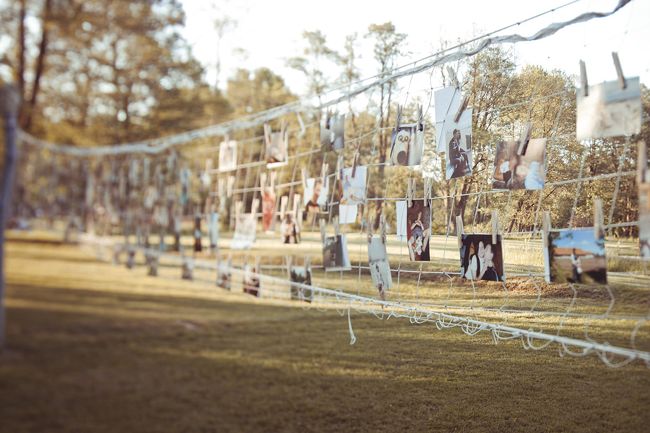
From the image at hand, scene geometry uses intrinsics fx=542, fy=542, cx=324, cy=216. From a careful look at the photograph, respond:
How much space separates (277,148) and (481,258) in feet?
2.65

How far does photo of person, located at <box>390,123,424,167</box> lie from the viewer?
1.44 m

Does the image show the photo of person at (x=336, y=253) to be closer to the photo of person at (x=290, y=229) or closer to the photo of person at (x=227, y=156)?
the photo of person at (x=290, y=229)

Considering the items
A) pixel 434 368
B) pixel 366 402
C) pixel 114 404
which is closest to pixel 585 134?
pixel 434 368

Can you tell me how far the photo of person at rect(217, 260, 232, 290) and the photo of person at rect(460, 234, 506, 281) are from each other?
3.53 ft

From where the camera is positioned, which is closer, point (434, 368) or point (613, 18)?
point (613, 18)

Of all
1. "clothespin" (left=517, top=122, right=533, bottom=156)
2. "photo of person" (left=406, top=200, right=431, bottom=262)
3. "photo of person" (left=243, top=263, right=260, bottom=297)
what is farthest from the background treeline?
"photo of person" (left=243, top=263, right=260, bottom=297)

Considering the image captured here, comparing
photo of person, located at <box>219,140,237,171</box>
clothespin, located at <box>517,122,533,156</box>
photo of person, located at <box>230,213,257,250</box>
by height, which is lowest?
photo of person, located at <box>230,213,257,250</box>

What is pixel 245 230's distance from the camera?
2.05 m

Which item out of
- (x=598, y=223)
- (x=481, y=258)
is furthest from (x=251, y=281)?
(x=598, y=223)

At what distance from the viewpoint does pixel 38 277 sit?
1.81 metres

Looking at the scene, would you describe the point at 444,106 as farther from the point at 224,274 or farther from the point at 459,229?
the point at 224,274

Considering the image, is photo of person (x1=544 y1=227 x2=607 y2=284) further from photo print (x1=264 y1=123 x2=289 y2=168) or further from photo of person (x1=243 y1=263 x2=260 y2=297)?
photo of person (x1=243 y1=263 x2=260 y2=297)

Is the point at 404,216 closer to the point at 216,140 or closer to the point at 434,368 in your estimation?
the point at 434,368

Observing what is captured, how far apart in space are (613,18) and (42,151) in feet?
5.72
